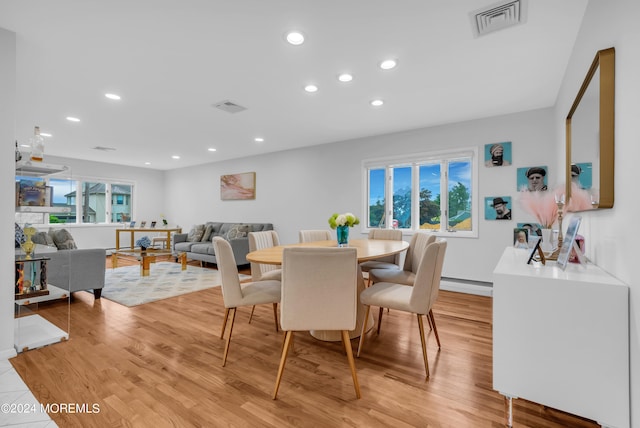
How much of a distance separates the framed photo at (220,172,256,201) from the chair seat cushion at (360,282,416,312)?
4.91m

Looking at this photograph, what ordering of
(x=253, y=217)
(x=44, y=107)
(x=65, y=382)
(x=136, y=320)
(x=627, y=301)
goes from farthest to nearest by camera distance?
(x=253, y=217)
(x=44, y=107)
(x=136, y=320)
(x=65, y=382)
(x=627, y=301)

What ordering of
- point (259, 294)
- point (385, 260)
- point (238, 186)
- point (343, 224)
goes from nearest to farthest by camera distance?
point (259, 294) < point (343, 224) < point (385, 260) < point (238, 186)

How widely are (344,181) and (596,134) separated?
Answer: 3.88 meters

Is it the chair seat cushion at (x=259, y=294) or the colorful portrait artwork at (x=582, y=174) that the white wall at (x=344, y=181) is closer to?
the colorful portrait artwork at (x=582, y=174)

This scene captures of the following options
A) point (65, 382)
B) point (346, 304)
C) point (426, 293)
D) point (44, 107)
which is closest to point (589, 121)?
point (426, 293)

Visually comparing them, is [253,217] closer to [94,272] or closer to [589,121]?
[94,272]

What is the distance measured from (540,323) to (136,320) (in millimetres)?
3432

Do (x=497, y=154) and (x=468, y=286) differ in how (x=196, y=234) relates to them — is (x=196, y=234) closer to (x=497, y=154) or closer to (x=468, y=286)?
(x=468, y=286)

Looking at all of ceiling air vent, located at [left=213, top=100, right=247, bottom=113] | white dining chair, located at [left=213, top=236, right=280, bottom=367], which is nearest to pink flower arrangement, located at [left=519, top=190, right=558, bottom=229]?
white dining chair, located at [left=213, top=236, right=280, bottom=367]

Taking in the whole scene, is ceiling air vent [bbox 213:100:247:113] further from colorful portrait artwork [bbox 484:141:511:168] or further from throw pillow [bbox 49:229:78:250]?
colorful portrait artwork [bbox 484:141:511:168]

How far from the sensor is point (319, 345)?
8.16 feet

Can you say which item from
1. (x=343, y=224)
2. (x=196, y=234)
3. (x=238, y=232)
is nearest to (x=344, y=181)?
(x=238, y=232)

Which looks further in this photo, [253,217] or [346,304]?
[253,217]

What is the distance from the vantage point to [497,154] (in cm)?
390
